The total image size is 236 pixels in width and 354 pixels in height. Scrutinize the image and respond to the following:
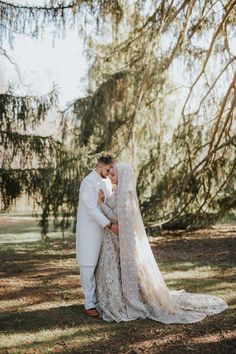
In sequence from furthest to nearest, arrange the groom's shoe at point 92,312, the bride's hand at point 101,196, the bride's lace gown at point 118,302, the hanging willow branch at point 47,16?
the hanging willow branch at point 47,16 → the bride's hand at point 101,196 → the groom's shoe at point 92,312 → the bride's lace gown at point 118,302

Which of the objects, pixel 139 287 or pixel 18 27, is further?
pixel 18 27

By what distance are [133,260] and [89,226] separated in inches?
22.8

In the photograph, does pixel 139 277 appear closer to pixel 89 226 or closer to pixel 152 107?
pixel 89 226

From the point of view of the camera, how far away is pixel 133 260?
4844mm

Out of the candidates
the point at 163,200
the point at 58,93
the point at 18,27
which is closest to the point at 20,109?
the point at 58,93

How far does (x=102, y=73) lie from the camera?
10.7 meters

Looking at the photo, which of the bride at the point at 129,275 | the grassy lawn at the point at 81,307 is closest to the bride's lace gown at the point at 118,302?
the bride at the point at 129,275

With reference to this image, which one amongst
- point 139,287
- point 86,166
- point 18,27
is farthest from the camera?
point 86,166

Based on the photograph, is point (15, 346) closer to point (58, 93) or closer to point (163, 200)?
point (58, 93)

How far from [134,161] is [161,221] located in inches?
53.8

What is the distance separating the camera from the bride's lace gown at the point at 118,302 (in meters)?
4.75

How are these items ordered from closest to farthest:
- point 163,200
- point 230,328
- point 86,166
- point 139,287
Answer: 1. point 230,328
2. point 139,287
3. point 86,166
4. point 163,200

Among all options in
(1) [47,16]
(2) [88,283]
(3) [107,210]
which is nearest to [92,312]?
(2) [88,283]

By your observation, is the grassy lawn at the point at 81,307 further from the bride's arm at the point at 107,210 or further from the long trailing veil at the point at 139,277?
the bride's arm at the point at 107,210
